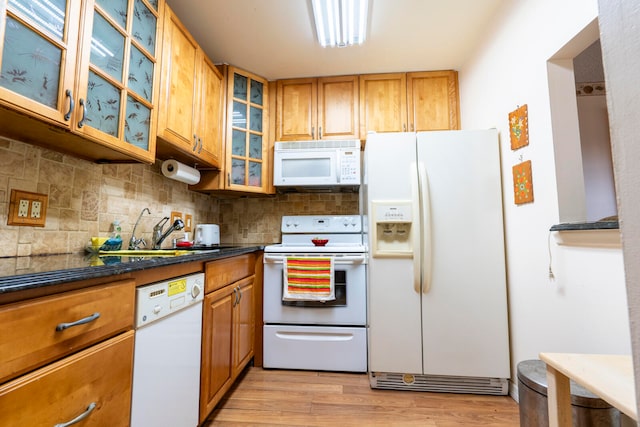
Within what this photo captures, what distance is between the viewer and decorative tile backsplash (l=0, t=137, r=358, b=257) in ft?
3.68

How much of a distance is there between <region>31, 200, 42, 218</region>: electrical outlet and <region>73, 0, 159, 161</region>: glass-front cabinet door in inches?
15.6

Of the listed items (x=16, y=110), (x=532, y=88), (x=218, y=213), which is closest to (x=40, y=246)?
(x=16, y=110)

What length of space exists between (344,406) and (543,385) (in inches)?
40.0

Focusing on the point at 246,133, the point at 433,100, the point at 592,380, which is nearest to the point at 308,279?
the point at 246,133

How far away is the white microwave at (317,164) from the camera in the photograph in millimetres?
2402

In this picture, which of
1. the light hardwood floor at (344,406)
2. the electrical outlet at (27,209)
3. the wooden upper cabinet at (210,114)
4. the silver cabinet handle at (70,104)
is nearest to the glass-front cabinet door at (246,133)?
the wooden upper cabinet at (210,114)

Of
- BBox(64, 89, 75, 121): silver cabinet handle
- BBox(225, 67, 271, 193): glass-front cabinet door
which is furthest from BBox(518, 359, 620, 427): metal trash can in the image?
BBox(225, 67, 271, 193): glass-front cabinet door

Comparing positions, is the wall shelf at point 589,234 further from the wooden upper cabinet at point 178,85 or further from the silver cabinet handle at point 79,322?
the wooden upper cabinet at point 178,85

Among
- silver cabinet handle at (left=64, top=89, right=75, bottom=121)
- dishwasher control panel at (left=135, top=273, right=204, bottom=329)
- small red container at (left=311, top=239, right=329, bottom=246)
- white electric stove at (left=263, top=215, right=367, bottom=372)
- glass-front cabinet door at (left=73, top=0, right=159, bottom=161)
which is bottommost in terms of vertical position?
white electric stove at (left=263, top=215, right=367, bottom=372)

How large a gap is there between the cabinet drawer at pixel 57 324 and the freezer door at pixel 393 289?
4.53 feet

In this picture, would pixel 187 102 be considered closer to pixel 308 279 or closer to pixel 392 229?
pixel 308 279

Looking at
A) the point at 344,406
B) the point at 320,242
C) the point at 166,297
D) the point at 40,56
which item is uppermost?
the point at 40,56

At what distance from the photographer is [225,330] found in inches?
62.7

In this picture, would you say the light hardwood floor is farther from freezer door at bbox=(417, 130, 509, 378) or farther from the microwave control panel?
the microwave control panel
